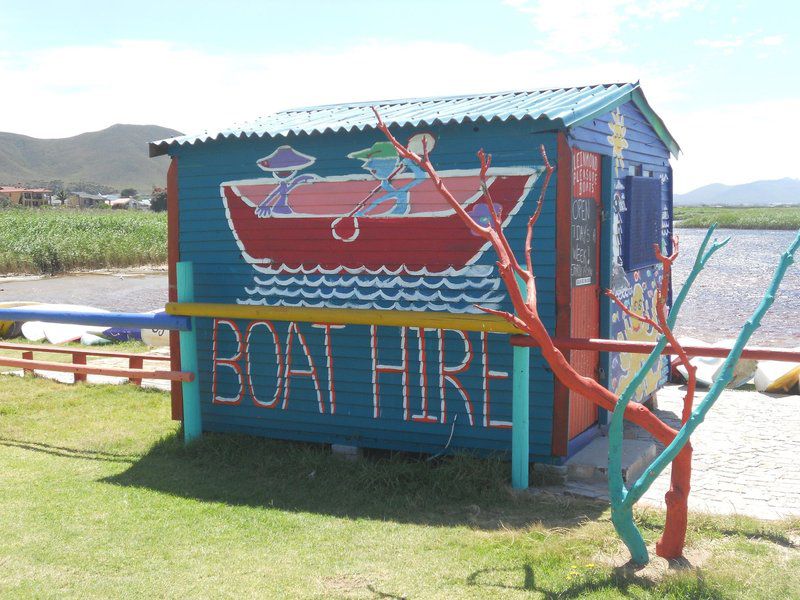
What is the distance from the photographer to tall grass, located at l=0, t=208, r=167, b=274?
3516 cm

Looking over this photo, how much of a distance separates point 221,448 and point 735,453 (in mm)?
4588

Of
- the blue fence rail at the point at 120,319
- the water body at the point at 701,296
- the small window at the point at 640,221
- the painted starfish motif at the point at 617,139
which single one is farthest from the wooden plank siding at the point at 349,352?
the water body at the point at 701,296

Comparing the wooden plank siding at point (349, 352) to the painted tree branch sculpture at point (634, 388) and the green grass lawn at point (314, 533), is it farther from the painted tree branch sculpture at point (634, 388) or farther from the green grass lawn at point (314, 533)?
the painted tree branch sculpture at point (634, 388)

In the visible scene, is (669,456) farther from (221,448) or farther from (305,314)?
(221,448)

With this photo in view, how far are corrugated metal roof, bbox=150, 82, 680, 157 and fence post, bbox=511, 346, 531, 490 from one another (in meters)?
1.78

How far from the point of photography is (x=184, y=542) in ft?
18.5

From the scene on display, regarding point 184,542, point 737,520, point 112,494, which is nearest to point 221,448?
point 112,494

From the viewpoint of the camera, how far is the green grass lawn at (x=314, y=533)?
191 inches

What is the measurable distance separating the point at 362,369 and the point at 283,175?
1894 millimetres

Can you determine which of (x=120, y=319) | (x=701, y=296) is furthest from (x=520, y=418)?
(x=701, y=296)

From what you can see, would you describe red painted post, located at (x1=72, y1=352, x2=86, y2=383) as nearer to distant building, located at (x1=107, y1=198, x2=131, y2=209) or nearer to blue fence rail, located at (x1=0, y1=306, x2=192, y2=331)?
blue fence rail, located at (x1=0, y1=306, x2=192, y2=331)

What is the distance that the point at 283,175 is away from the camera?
776 cm

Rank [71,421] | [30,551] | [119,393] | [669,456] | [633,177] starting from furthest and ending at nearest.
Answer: [119,393], [71,421], [633,177], [30,551], [669,456]

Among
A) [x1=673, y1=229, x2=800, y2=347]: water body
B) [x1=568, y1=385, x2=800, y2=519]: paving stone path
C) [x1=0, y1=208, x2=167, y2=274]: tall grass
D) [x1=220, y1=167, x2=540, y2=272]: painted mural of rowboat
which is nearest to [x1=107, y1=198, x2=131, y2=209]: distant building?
[x1=0, y1=208, x2=167, y2=274]: tall grass
